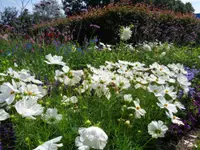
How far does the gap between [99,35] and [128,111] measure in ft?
22.3

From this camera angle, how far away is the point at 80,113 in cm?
195

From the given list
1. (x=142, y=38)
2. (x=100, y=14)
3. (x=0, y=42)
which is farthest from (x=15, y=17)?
(x=142, y=38)

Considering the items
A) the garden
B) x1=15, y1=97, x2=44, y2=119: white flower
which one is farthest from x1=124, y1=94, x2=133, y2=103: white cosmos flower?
x1=15, y1=97, x2=44, y2=119: white flower

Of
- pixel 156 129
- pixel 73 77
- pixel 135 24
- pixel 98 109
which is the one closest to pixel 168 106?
pixel 156 129

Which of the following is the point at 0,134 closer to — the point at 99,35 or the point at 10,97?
the point at 10,97

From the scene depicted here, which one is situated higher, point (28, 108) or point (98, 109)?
point (28, 108)

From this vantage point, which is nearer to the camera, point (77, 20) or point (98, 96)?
point (98, 96)

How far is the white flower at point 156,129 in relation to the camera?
5.95 ft

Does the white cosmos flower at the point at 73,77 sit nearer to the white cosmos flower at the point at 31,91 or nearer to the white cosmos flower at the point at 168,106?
the white cosmos flower at the point at 31,91

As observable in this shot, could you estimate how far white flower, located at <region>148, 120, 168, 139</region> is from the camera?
1813 millimetres

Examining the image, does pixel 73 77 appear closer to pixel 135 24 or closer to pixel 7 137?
pixel 7 137

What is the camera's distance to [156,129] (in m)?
1.84

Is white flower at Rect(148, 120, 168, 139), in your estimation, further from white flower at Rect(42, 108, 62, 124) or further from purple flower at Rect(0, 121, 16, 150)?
purple flower at Rect(0, 121, 16, 150)

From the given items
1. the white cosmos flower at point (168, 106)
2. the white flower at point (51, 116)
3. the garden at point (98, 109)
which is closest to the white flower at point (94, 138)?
the garden at point (98, 109)
